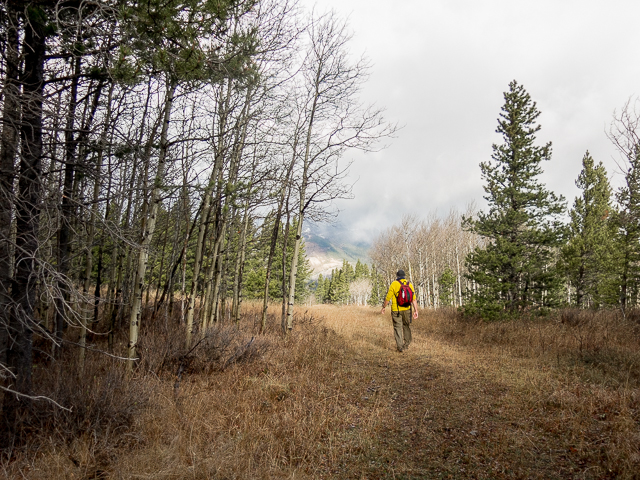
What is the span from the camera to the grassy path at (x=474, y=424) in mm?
3129

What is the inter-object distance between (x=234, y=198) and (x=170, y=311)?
16.3 feet

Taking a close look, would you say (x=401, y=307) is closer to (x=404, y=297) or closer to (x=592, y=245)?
(x=404, y=297)

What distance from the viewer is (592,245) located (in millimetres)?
16719

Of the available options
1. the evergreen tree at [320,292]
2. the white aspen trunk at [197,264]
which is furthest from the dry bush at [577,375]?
the evergreen tree at [320,292]

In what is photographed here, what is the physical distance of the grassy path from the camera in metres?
3.13

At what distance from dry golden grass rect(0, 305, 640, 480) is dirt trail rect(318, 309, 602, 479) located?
0.02 m

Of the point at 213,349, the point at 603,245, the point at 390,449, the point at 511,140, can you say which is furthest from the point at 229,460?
the point at 603,245

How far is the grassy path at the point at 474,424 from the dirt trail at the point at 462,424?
0.01 metres

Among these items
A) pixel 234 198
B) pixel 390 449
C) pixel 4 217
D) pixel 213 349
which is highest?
pixel 234 198

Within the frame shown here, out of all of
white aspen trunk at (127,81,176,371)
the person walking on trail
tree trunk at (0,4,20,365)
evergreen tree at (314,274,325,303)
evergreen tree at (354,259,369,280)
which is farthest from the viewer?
evergreen tree at (314,274,325,303)

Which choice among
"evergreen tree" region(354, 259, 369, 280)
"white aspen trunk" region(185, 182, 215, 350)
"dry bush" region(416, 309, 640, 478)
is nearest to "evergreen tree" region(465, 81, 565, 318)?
"dry bush" region(416, 309, 640, 478)

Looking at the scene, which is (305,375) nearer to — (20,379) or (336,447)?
(336,447)

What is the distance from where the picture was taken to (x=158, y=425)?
11.5 feet

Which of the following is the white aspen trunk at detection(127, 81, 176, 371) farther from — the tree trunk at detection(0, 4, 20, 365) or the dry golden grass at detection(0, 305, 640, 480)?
the tree trunk at detection(0, 4, 20, 365)
